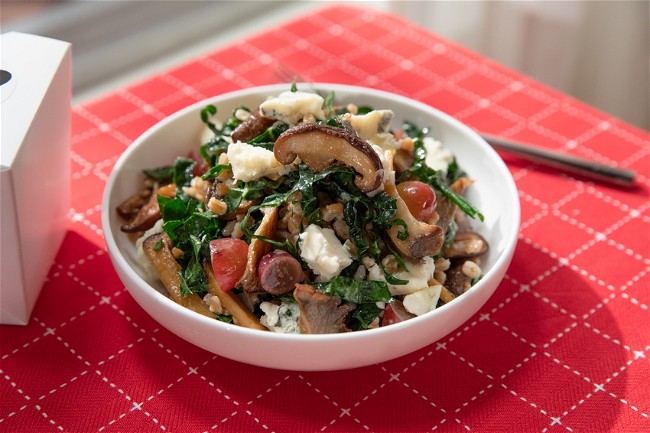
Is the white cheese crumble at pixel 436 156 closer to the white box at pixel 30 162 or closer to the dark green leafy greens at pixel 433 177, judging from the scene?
the dark green leafy greens at pixel 433 177

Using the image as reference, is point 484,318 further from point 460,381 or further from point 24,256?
point 24,256

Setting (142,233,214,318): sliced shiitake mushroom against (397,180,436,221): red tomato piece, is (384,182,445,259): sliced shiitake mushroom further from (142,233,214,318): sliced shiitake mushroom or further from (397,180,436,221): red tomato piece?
(142,233,214,318): sliced shiitake mushroom

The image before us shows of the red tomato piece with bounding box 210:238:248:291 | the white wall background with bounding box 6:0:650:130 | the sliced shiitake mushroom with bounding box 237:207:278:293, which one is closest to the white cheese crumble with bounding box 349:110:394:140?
the sliced shiitake mushroom with bounding box 237:207:278:293

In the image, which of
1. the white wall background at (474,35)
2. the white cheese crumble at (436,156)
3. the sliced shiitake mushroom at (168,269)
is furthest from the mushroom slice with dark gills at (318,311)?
the white wall background at (474,35)

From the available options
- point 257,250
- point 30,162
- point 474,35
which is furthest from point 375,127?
point 474,35

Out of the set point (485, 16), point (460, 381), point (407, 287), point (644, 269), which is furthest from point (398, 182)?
point (485, 16)

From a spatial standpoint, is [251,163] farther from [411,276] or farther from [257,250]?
[411,276]
